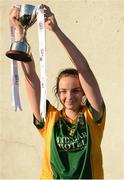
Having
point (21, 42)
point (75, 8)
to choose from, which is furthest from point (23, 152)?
point (21, 42)

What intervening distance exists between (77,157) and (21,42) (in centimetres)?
55

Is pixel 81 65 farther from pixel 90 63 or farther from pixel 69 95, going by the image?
pixel 90 63

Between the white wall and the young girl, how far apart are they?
116 centimetres

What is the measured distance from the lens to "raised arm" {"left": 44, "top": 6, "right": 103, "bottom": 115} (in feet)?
7.77

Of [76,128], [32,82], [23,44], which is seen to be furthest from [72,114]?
[23,44]

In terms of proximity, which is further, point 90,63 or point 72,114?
point 90,63


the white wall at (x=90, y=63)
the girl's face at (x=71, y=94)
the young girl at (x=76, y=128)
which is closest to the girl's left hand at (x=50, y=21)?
the young girl at (x=76, y=128)

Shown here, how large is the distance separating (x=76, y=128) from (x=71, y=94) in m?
0.15

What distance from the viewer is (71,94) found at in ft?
8.31

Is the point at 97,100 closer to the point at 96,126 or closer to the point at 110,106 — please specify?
the point at 96,126

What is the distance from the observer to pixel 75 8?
12.6 ft

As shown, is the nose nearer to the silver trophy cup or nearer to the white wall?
the silver trophy cup

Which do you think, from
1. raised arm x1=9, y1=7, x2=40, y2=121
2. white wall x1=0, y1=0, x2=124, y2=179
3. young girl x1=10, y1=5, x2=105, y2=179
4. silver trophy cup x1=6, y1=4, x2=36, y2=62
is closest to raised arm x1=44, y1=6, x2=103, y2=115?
young girl x1=10, y1=5, x2=105, y2=179

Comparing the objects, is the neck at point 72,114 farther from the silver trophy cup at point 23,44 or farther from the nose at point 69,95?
the silver trophy cup at point 23,44
